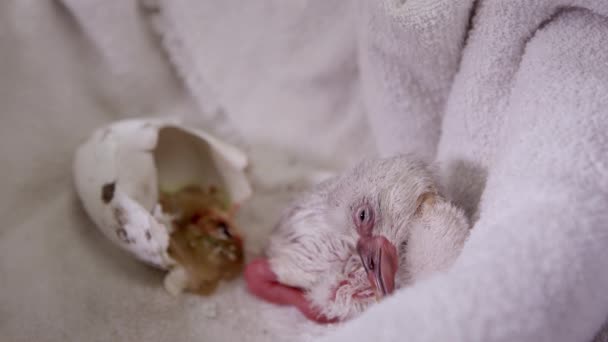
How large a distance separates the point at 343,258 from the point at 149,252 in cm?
23

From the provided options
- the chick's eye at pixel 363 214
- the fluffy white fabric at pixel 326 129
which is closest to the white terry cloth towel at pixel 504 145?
the fluffy white fabric at pixel 326 129

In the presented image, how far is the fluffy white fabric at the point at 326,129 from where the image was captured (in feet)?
1.35

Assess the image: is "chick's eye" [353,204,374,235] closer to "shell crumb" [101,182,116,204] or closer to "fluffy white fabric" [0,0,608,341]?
"fluffy white fabric" [0,0,608,341]

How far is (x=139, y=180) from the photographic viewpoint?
2.31ft

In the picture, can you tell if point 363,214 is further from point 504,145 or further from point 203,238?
point 203,238

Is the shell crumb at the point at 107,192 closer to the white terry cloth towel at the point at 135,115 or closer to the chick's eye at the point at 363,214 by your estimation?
the white terry cloth towel at the point at 135,115

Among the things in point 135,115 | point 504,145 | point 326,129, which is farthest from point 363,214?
point 135,115

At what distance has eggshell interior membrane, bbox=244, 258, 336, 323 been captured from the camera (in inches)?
26.2

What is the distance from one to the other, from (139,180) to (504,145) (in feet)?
1.38

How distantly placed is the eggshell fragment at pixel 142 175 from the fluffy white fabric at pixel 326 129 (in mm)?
58

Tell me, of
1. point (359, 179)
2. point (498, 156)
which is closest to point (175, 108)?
point (359, 179)

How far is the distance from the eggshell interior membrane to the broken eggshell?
83 millimetres

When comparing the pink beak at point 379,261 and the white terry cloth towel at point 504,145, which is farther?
the pink beak at point 379,261

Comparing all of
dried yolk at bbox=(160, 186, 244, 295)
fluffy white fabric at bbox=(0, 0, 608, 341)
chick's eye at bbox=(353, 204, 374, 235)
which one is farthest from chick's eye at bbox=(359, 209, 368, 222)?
dried yolk at bbox=(160, 186, 244, 295)
